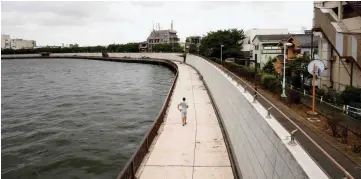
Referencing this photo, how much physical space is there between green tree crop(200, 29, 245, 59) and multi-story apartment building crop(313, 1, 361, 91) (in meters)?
31.4

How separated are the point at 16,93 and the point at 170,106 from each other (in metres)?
27.5

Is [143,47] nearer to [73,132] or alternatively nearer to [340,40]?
Answer: [73,132]

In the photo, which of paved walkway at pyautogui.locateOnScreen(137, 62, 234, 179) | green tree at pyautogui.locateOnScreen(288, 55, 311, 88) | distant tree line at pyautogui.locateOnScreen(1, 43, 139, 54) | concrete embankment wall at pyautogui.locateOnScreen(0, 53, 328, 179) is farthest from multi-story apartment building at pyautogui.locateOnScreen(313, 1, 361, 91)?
distant tree line at pyautogui.locateOnScreen(1, 43, 139, 54)

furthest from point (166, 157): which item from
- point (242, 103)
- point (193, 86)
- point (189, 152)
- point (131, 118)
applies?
point (193, 86)

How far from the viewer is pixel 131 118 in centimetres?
2488

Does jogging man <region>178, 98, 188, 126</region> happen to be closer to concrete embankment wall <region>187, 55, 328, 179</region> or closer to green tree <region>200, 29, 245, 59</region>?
concrete embankment wall <region>187, 55, 328, 179</region>

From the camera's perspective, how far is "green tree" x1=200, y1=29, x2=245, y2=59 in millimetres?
56959

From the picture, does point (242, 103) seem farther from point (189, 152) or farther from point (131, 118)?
point (131, 118)

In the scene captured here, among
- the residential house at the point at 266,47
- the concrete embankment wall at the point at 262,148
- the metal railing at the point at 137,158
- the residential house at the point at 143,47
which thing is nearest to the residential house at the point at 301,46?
the residential house at the point at 266,47

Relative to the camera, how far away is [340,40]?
67.1ft

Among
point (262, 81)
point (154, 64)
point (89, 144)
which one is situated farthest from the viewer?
point (154, 64)

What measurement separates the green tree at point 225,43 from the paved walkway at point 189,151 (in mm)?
38918

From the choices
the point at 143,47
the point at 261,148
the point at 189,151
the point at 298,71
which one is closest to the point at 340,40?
the point at 298,71

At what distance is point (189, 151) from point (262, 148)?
18.7 ft
